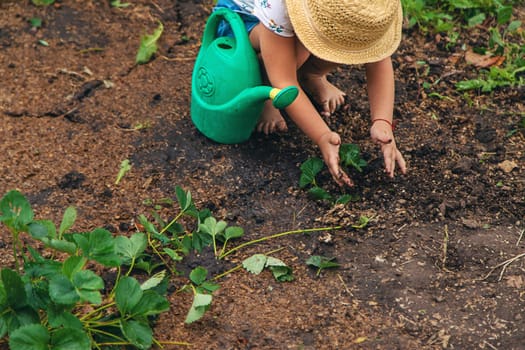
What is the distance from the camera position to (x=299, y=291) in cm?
219

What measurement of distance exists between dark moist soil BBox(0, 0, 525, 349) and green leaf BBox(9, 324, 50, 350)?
0.35 metres

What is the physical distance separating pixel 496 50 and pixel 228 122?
44.6 inches

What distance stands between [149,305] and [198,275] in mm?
258

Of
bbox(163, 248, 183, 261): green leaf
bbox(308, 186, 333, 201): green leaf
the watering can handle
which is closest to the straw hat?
the watering can handle

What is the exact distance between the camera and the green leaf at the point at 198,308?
1999 millimetres

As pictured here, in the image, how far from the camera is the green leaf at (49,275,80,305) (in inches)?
70.3

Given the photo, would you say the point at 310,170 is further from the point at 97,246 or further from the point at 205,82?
the point at 97,246

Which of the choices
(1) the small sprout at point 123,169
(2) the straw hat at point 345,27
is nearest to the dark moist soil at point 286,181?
(1) the small sprout at point 123,169

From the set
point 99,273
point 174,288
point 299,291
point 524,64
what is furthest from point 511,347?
point 524,64

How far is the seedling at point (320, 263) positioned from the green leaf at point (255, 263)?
12 centimetres

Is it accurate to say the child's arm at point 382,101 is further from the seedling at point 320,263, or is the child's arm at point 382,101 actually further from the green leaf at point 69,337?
the green leaf at point 69,337

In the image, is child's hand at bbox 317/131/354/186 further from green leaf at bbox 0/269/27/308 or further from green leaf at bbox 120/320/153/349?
green leaf at bbox 0/269/27/308

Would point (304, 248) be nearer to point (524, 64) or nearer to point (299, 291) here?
point (299, 291)

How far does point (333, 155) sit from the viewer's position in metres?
2.44
